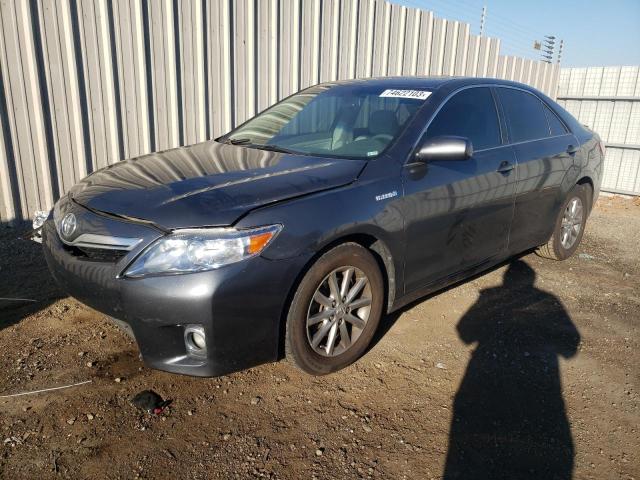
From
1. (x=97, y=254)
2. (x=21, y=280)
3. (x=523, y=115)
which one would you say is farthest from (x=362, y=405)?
(x=21, y=280)

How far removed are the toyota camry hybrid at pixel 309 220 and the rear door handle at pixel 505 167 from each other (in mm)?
16

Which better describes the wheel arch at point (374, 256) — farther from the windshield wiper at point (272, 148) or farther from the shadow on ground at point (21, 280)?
the shadow on ground at point (21, 280)

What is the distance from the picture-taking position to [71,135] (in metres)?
5.13

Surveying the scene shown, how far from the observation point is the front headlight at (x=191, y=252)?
94.7 inches

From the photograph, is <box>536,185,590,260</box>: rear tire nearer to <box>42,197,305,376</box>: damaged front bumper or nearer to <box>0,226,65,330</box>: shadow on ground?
<box>42,197,305,376</box>: damaged front bumper

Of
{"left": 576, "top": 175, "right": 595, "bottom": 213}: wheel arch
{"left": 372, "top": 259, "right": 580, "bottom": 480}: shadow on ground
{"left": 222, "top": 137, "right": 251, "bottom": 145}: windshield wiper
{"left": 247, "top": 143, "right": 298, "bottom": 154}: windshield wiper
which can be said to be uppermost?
{"left": 247, "top": 143, "right": 298, "bottom": 154}: windshield wiper

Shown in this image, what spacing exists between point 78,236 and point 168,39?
11.7 ft

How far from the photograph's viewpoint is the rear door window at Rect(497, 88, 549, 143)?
4.14 meters

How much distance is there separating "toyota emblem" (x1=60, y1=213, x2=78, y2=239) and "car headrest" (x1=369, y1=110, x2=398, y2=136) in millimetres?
1883

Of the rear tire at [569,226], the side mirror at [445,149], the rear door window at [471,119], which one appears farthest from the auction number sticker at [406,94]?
the rear tire at [569,226]

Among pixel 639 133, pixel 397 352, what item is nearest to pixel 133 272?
pixel 397 352

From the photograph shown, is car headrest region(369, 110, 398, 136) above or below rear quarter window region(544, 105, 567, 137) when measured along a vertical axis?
above

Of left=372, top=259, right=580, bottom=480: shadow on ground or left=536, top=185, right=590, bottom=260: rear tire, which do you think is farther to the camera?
left=536, top=185, right=590, bottom=260: rear tire

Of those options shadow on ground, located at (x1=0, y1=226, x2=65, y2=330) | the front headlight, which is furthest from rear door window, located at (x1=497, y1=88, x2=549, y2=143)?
shadow on ground, located at (x1=0, y1=226, x2=65, y2=330)
